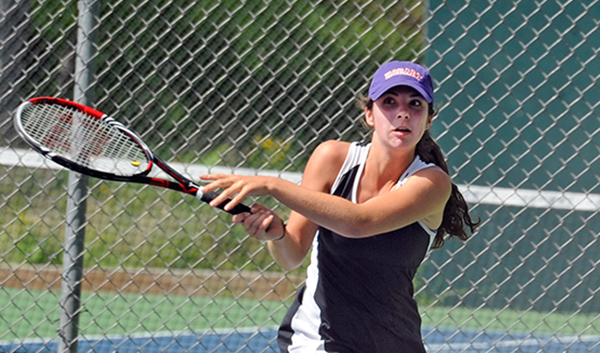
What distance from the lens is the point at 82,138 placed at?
2.46 meters

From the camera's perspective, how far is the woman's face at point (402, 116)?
2061 millimetres

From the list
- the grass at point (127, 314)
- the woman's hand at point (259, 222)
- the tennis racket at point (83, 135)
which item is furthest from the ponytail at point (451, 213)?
the grass at point (127, 314)

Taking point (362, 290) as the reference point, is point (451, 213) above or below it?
above

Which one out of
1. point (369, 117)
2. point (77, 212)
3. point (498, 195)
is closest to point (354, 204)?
point (369, 117)

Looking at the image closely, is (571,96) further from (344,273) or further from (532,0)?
(344,273)

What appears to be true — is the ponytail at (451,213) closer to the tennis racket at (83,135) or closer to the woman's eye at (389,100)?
the woman's eye at (389,100)

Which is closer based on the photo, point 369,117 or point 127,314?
point 369,117

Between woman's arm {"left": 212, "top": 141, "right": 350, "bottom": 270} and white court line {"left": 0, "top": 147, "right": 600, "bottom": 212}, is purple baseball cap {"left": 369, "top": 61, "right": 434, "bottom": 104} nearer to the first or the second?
woman's arm {"left": 212, "top": 141, "right": 350, "bottom": 270}

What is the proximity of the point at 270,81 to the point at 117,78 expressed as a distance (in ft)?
2.43

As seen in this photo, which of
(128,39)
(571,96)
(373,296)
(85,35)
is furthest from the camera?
(571,96)

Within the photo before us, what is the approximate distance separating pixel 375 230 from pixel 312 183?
291 millimetres

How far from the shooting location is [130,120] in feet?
11.2

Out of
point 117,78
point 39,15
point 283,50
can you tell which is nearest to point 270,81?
point 283,50

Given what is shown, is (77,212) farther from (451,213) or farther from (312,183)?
(451,213)
